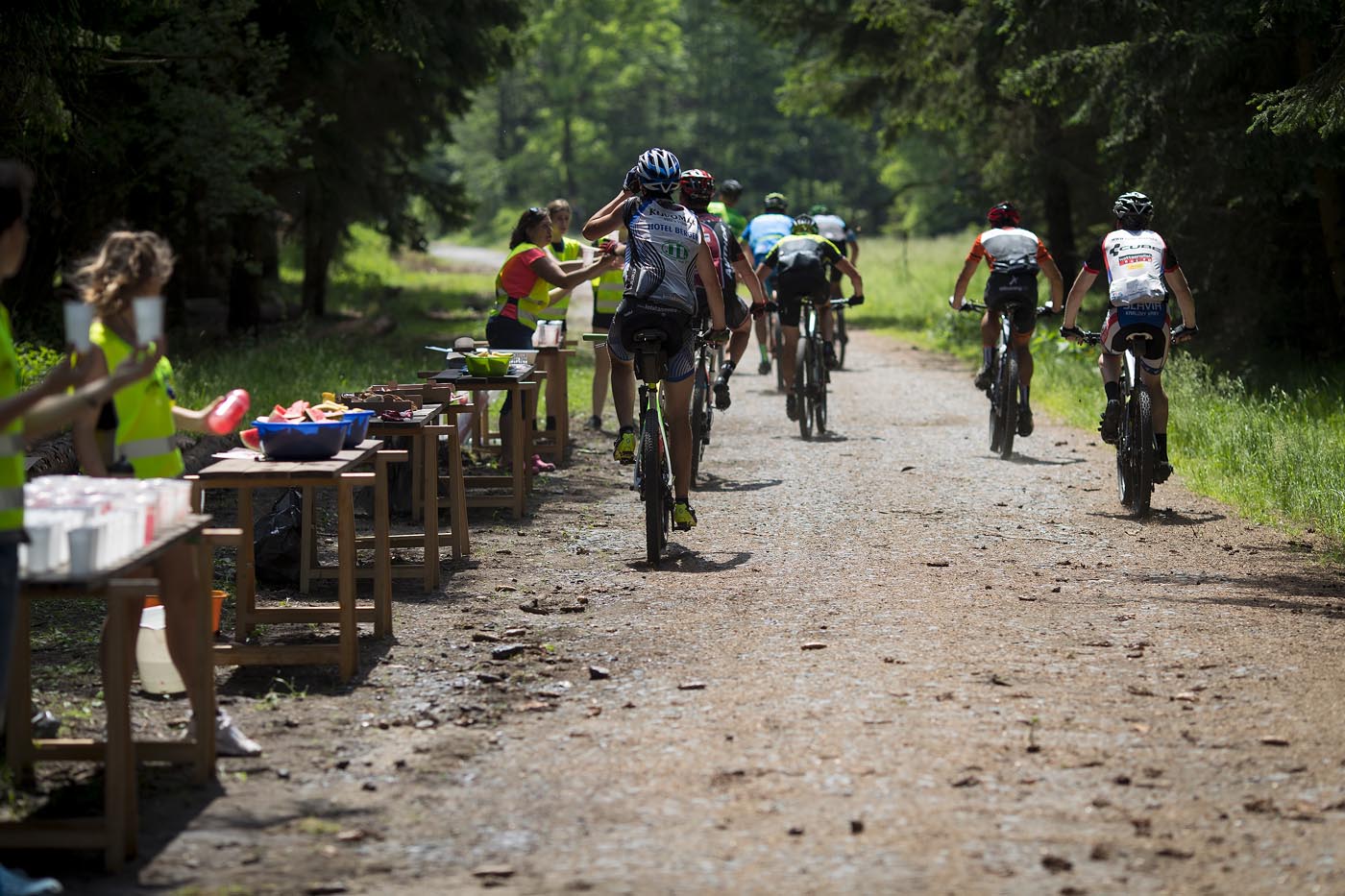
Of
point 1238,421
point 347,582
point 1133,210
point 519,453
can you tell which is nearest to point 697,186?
point 519,453

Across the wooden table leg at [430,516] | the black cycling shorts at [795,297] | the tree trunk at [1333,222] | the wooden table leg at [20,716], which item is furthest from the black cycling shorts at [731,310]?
the tree trunk at [1333,222]

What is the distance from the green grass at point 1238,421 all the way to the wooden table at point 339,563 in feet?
20.1

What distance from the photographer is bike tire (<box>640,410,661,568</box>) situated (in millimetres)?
9516

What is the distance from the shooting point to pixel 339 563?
7102 mm

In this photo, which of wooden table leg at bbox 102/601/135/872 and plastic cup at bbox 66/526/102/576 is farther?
wooden table leg at bbox 102/601/135/872

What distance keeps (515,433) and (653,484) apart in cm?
210

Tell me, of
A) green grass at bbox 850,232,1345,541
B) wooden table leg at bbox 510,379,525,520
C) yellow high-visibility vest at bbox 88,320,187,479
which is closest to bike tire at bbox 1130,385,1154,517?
green grass at bbox 850,232,1345,541

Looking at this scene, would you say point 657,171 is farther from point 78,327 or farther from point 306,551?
point 78,327

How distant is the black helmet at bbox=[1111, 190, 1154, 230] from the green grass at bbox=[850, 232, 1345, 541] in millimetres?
2075

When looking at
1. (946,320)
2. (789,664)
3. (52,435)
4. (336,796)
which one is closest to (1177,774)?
(789,664)

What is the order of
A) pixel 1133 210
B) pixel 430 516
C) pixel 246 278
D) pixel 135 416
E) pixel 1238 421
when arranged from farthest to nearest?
1. pixel 246 278
2. pixel 1238 421
3. pixel 1133 210
4. pixel 430 516
5. pixel 135 416

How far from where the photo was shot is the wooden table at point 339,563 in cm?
680

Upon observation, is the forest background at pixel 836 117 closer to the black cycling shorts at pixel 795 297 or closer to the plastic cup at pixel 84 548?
the black cycling shorts at pixel 795 297

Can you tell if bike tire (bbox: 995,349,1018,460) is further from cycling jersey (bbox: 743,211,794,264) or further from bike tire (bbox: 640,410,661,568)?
bike tire (bbox: 640,410,661,568)
